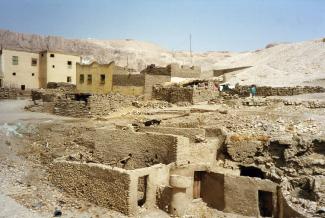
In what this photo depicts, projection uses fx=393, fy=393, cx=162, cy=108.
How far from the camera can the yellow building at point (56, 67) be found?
29750mm

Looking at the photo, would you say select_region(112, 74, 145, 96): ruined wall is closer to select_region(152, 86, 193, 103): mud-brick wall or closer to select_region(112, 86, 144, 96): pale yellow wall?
select_region(112, 86, 144, 96): pale yellow wall

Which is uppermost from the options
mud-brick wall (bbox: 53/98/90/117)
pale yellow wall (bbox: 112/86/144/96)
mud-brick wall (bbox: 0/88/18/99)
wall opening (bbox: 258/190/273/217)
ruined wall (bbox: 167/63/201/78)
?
ruined wall (bbox: 167/63/201/78)

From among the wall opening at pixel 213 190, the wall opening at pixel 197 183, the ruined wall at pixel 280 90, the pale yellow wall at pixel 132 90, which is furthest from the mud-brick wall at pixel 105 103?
the wall opening at pixel 213 190

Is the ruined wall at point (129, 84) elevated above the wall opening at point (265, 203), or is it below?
above

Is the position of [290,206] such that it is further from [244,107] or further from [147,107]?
[147,107]

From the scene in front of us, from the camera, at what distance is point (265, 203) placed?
11.0m

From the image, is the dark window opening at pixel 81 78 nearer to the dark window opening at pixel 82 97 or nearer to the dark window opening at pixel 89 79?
the dark window opening at pixel 89 79

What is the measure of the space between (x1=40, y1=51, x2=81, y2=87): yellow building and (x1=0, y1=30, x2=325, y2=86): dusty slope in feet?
30.1

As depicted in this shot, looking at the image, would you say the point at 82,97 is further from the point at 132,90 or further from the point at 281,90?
the point at 281,90

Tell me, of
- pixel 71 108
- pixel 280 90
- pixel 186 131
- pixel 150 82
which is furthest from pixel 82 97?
pixel 280 90

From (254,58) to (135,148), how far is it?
33.3 metres

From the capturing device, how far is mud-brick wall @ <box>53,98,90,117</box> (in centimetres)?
1808

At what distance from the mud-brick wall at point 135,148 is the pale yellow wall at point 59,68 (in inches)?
701

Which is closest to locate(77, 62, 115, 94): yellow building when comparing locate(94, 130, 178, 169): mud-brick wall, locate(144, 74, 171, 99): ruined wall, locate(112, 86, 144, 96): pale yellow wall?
locate(112, 86, 144, 96): pale yellow wall
